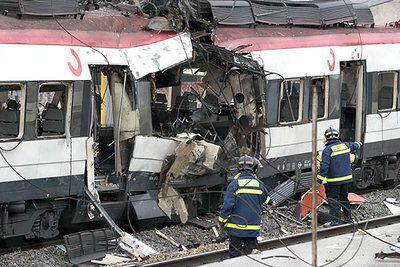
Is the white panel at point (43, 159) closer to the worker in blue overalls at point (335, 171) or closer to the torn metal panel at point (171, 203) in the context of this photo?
the torn metal panel at point (171, 203)

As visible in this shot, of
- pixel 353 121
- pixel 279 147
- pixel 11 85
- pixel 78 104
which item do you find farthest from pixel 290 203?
pixel 11 85

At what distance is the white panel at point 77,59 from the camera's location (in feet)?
38.5

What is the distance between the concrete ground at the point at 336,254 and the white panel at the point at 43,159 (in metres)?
3.05

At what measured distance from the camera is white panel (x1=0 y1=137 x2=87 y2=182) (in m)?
11.8

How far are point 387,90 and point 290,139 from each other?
3.41 meters

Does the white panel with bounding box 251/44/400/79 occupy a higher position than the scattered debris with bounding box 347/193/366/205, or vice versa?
the white panel with bounding box 251/44/400/79

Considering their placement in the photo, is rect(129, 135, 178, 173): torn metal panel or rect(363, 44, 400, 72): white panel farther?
rect(363, 44, 400, 72): white panel

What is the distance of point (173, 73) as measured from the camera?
46.8ft

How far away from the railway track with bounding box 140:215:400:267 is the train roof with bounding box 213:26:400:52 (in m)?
3.35

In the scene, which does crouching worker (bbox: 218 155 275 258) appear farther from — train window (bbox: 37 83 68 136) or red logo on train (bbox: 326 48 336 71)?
red logo on train (bbox: 326 48 336 71)

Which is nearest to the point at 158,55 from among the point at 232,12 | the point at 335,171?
the point at 232,12

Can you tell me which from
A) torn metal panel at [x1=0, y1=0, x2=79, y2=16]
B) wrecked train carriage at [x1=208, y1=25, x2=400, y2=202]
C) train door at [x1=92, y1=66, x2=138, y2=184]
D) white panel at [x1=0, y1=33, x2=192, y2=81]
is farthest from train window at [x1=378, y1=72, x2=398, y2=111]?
torn metal panel at [x1=0, y1=0, x2=79, y2=16]

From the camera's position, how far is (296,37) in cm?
1627

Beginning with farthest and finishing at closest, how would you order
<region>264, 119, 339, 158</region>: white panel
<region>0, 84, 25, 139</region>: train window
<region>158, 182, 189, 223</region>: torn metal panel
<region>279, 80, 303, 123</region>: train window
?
1. <region>279, 80, 303, 123</region>: train window
2. <region>264, 119, 339, 158</region>: white panel
3. <region>158, 182, 189, 223</region>: torn metal panel
4. <region>0, 84, 25, 139</region>: train window
